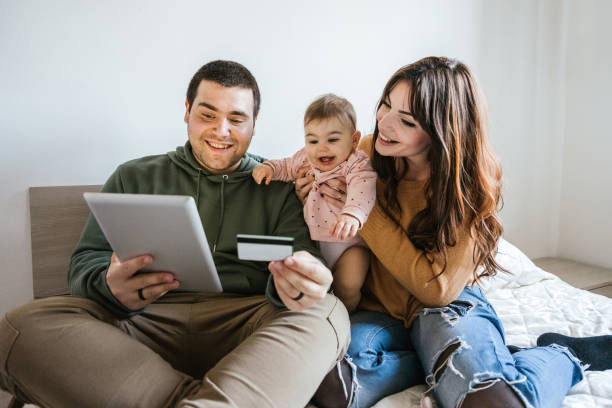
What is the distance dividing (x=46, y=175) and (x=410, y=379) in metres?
1.35

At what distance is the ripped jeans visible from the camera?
944 millimetres

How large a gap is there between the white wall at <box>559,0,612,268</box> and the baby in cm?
186

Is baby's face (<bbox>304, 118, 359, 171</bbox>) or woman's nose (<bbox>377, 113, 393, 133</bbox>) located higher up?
woman's nose (<bbox>377, 113, 393, 133</bbox>)

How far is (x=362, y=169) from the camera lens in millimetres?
1182

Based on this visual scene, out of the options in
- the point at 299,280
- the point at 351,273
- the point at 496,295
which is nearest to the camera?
the point at 299,280

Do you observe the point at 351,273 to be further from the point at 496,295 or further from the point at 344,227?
the point at 496,295

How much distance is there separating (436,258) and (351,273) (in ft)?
0.79

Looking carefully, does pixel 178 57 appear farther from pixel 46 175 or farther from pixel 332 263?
pixel 332 263

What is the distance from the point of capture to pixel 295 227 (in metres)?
1.24

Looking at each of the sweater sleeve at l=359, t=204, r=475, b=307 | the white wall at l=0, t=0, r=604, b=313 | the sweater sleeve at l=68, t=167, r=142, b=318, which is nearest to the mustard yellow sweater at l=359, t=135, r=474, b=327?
the sweater sleeve at l=359, t=204, r=475, b=307

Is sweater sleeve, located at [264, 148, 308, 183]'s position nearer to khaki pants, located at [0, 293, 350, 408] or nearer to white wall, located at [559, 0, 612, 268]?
khaki pants, located at [0, 293, 350, 408]

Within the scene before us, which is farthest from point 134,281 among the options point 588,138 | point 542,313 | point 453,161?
point 588,138

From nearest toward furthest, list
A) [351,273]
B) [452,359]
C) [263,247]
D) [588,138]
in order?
[263,247] → [452,359] → [351,273] → [588,138]

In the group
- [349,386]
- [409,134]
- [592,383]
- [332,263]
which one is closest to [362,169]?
[409,134]
